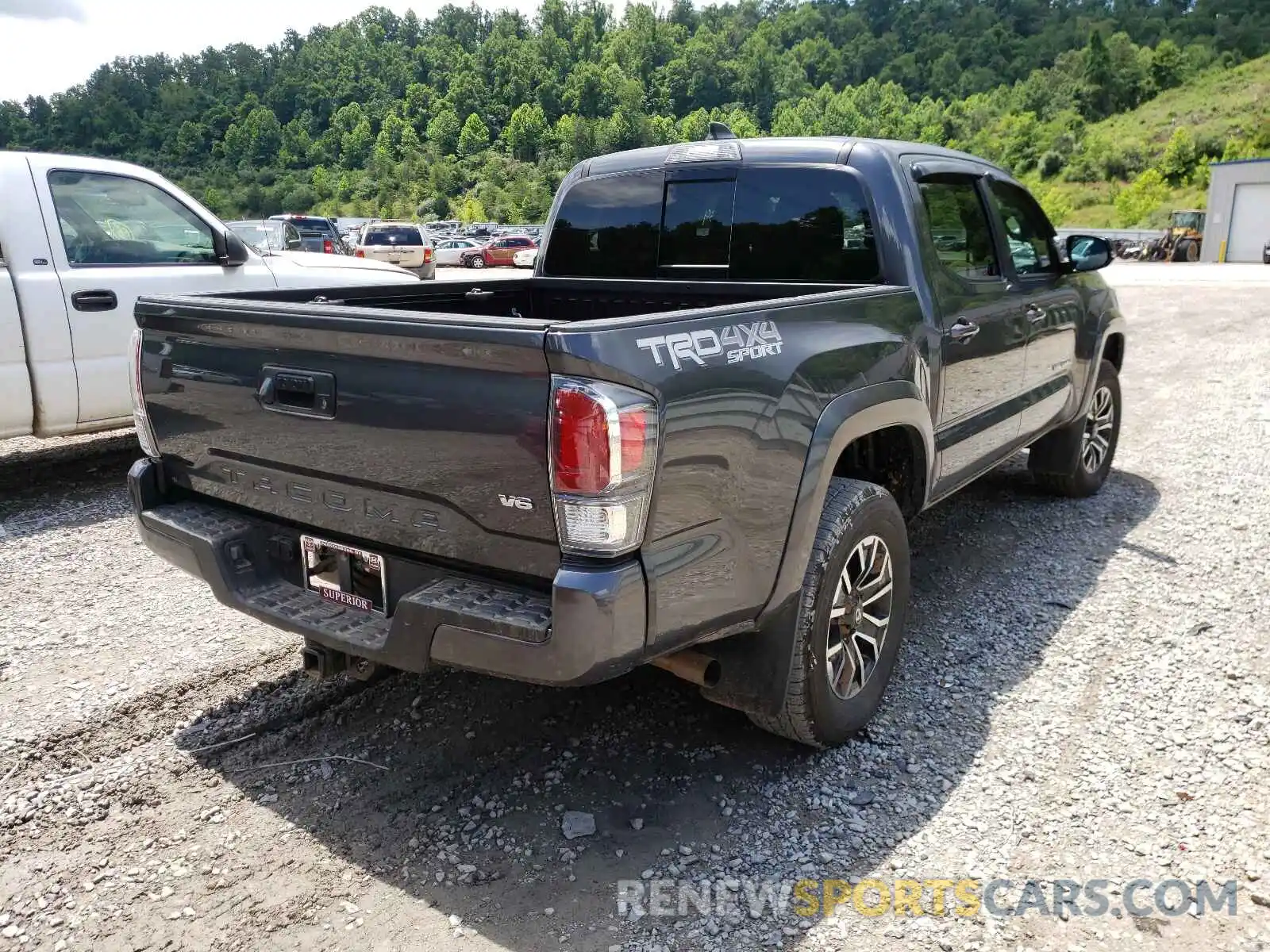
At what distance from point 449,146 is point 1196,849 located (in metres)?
151

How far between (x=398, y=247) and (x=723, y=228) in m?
25.2

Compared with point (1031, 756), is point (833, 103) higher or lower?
higher

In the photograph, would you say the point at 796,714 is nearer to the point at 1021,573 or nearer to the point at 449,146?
the point at 1021,573

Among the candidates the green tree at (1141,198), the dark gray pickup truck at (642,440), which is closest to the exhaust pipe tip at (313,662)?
the dark gray pickup truck at (642,440)

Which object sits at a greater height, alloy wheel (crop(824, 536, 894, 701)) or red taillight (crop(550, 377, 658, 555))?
red taillight (crop(550, 377, 658, 555))

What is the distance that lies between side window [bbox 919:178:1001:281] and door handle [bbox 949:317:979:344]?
20 cm

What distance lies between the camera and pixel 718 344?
8.09 feet

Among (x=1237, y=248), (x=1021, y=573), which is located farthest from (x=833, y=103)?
(x=1021, y=573)

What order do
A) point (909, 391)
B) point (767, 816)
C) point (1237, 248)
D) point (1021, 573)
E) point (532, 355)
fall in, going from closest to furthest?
point (532, 355), point (767, 816), point (909, 391), point (1021, 573), point (1237, 248)

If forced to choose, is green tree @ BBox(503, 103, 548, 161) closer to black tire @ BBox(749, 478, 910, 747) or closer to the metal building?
the metal building

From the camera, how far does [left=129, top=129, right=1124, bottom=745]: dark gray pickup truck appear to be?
2.25 meters

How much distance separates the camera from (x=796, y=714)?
2906 mm

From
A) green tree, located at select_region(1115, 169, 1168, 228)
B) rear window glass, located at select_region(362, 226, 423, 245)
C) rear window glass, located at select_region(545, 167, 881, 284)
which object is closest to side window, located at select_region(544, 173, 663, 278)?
rear window glass, located at select_region(545, 167, 881, 284)

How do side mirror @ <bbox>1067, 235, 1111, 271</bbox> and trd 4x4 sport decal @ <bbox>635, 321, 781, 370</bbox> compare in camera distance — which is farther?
side mirror @ <bbox>1067, 235, 1111, 271</bbox>
